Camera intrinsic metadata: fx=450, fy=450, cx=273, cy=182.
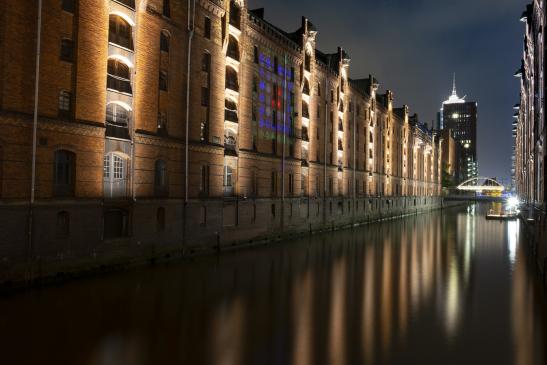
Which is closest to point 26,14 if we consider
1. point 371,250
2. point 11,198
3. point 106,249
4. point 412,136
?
point 11,198

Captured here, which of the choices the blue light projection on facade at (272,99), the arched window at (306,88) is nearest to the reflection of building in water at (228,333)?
the blue light projection on facade at (272,99)

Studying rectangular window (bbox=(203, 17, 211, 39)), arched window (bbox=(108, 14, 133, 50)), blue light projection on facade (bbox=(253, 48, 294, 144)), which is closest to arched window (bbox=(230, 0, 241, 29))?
rectangular window (bbox=(203, 17, 211, 39))

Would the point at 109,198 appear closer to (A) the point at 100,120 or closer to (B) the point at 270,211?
(A) the point at 100,120

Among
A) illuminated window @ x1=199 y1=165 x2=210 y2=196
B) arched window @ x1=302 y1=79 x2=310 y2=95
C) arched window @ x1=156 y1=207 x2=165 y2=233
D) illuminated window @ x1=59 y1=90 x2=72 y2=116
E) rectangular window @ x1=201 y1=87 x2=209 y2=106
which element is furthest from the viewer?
arched window @ x1=302 y1=79 x2=310 y2=95

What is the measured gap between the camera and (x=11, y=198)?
54.9 feet

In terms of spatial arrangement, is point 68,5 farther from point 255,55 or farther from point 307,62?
point 307,62

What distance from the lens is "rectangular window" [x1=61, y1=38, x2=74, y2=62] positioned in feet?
62.8

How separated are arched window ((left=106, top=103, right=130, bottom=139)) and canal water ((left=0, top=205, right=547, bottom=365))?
6.70 meters

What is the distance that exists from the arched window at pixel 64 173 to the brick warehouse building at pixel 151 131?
0.15 ft

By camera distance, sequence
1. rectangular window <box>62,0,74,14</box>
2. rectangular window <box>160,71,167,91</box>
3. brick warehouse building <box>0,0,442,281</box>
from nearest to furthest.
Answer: brick warehouse building <box>0,0,442,281</box>
rectangular window <box>62,0,74,14</box>
rectangular window <box>160,71,167,91</box>

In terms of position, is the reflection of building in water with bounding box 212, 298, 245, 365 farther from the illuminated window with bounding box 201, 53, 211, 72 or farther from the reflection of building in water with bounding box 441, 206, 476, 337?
the illuminated window with bounding box 201, 53, 211, 72

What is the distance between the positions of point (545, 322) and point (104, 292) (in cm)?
1489

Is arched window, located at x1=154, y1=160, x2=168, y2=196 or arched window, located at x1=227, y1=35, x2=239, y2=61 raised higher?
arched window, located at x1=227, y1=35, x2=239, y2=61

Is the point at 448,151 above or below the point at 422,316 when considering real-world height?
above
